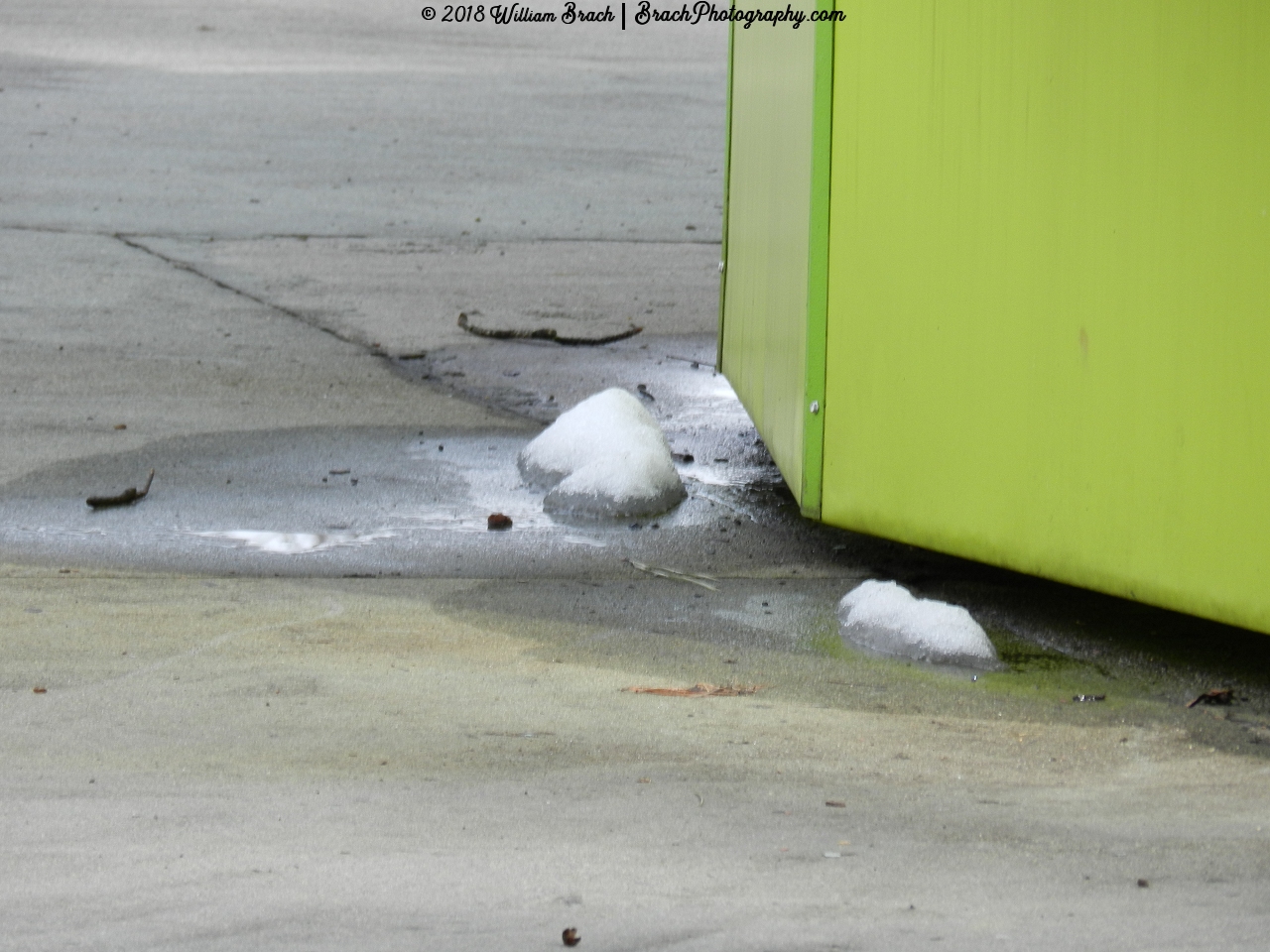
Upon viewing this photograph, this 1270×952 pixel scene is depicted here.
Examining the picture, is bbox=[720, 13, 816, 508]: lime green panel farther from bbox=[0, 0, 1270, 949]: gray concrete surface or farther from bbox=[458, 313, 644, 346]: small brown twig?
bbox=[458, 313, 644, 346]: small brown twig

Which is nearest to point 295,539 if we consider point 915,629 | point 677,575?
point 677,575

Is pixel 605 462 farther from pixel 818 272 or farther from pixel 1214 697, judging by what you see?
pixel 1214 697

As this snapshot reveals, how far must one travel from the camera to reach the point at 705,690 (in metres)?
3.40

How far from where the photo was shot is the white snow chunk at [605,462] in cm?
464

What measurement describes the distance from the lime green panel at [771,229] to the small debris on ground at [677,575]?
32 cm

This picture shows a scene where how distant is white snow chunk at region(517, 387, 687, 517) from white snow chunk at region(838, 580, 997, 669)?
101 centimetres

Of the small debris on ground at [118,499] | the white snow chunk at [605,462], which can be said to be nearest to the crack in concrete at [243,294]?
the white snow chunk at [605,462]

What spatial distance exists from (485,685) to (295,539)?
1.18 metres

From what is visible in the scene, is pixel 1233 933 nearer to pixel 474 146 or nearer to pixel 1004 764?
pixel 1004 764

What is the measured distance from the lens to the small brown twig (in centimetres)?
657

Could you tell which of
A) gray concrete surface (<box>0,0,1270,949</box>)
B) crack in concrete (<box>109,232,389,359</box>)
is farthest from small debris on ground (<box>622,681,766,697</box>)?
crack in concrete (<box>109,232,389,359</box>)

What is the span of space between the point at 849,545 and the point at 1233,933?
2110mm

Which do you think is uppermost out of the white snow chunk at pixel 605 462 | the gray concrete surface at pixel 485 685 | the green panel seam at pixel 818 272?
the green panel seam at pixel 818 272

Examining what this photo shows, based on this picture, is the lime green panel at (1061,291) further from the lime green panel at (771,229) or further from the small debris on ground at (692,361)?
the small debris on ground at (692,361)
